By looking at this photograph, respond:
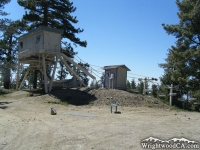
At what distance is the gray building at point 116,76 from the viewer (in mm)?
24359

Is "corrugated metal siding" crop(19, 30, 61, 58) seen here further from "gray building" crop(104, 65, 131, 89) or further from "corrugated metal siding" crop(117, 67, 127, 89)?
"corrugated metal siding" crop(117, 67, 127, 89)

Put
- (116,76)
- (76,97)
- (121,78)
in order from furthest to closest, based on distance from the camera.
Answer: (121,78), (116,76), (76,97)

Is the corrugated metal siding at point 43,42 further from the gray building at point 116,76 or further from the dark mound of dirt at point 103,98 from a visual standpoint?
the gray building at point 116,76

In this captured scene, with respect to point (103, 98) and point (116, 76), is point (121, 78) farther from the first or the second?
point (103, 98)

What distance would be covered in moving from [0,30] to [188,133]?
62.8 feet

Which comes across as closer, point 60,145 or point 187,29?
point 60,145

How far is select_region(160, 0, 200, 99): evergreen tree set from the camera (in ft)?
60.7

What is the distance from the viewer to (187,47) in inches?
780

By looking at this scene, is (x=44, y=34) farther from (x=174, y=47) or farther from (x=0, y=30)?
(x=174, y=47)

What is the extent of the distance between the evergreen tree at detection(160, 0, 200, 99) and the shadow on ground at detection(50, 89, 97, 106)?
7.95m

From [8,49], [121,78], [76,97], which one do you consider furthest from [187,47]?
[8,49]

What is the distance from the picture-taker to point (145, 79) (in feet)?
73.5

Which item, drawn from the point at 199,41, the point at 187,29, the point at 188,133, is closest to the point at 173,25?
the point at 187,29

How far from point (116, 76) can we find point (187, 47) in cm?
816
